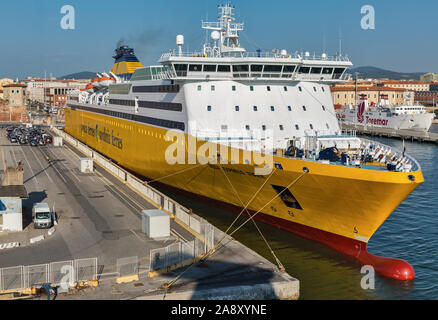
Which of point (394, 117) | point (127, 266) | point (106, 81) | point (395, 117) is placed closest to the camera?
point (127, 266)

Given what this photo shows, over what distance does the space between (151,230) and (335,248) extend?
922 cm

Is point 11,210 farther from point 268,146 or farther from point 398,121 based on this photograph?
point 398,121

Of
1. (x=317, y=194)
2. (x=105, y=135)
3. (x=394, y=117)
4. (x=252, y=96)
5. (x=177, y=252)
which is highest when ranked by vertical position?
(x=252, y=96)

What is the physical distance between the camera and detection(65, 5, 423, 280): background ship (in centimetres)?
2159

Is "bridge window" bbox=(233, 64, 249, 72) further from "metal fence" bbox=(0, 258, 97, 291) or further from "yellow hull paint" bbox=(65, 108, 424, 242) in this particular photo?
"metal fence" bbox=(0, 258, 97, 291)

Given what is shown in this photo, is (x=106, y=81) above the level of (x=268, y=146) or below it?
above

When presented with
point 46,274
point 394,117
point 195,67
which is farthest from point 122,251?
point 394,117

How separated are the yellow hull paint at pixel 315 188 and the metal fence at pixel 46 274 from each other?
404 inches

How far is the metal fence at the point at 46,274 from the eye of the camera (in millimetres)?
16219

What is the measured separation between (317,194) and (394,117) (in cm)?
8926

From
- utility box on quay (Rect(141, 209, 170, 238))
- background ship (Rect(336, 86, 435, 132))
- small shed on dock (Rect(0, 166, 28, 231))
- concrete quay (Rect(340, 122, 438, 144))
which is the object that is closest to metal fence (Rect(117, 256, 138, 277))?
utility box on quay (Rect(141, 209, 170, 238))

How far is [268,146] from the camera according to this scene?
28.1 meters

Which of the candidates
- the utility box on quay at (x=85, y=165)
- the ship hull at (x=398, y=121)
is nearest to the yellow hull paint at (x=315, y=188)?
the utility box on quay at (x=85, y=165)
